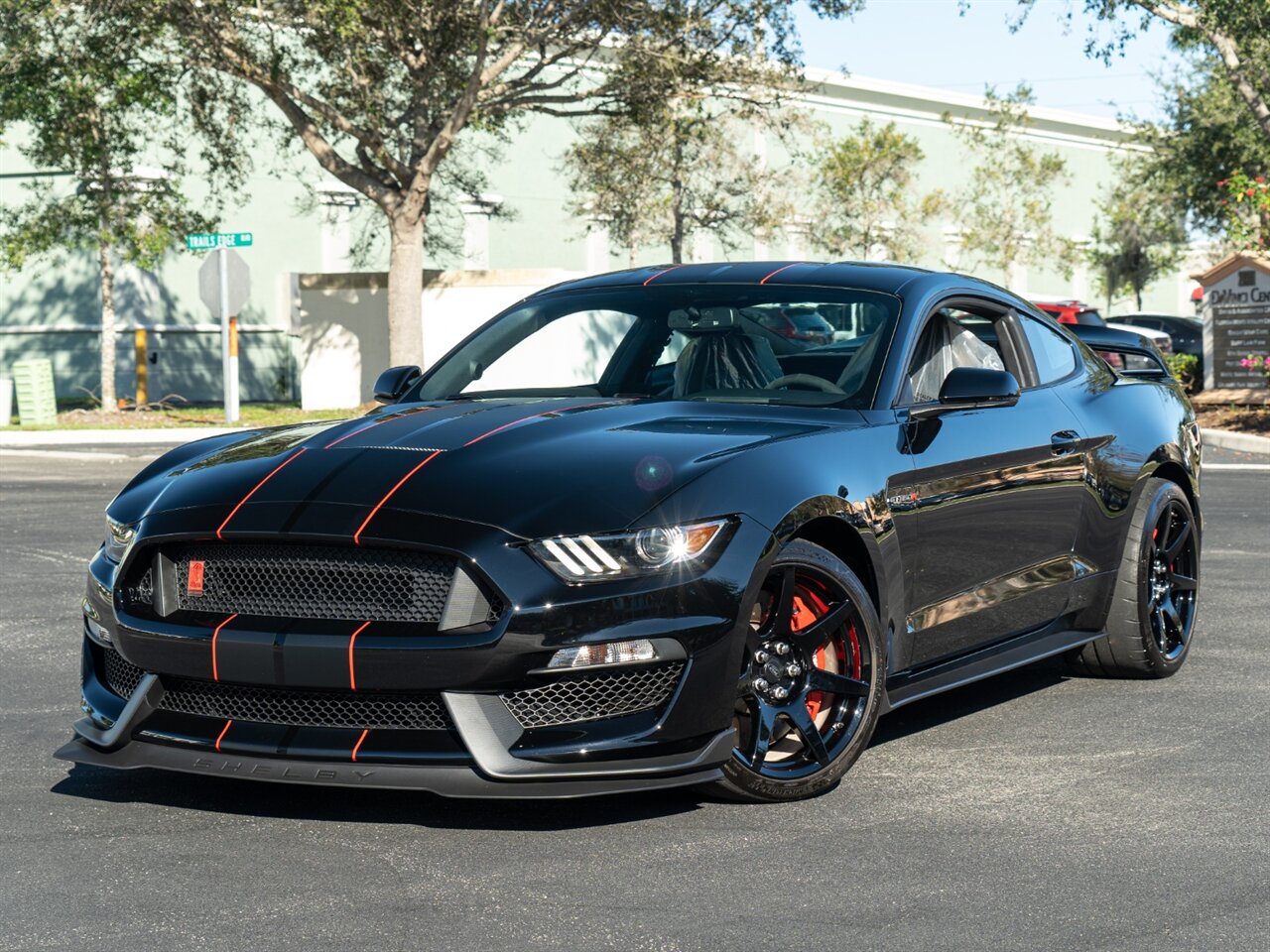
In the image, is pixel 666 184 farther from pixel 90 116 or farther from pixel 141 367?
pixel 90 116

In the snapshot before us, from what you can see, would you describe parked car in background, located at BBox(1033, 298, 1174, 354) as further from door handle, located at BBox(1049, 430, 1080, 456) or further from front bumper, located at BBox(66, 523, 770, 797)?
front bumper, located at BBox(66, 523, 770, 797)

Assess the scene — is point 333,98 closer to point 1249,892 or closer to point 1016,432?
point 1016,432

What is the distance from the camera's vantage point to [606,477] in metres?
4.83

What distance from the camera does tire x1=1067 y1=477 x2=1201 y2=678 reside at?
7.02 m

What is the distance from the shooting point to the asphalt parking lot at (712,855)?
13.3 feet

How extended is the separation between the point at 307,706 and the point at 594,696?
2.38 feet

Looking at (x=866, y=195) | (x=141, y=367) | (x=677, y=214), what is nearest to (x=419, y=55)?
(x=141, y=367)

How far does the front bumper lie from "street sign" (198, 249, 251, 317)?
21834mm

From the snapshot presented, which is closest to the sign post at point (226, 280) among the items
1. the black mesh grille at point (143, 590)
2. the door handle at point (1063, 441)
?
the door handle at point (1063, 441)

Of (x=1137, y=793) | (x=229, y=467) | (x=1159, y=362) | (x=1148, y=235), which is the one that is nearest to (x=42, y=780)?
(x=229, y=467)

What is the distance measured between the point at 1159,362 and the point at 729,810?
4.04 metres

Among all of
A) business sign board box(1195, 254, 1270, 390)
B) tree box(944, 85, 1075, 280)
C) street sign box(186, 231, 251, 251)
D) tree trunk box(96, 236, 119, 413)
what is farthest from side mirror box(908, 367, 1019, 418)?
tree box(944, 85, 1075, 280)

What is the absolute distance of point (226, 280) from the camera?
1028 inches

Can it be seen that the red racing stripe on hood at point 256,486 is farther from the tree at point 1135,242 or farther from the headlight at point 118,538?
the tree at point 1135,242
